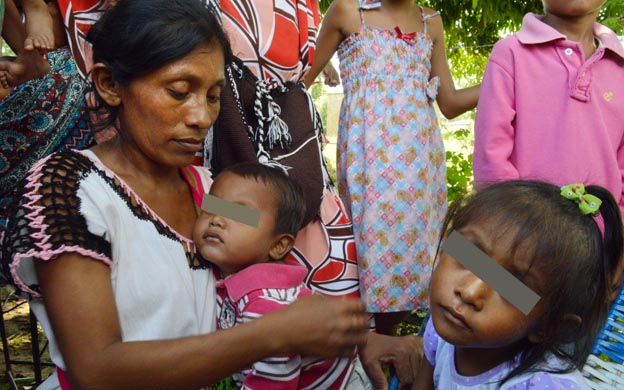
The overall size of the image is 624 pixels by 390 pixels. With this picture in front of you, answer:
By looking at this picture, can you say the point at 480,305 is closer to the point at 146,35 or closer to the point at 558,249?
the point at 558,249

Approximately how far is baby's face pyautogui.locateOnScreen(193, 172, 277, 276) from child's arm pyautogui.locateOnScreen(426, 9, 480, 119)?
144 centimetres

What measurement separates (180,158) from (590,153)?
1590mm

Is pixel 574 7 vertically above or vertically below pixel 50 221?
above

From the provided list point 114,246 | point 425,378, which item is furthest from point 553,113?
point 114,246

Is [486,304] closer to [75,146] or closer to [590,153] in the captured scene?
[590,153]

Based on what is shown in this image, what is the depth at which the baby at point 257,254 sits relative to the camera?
4.79ft

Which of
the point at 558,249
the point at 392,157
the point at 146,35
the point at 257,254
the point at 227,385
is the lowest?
the point at 227,385

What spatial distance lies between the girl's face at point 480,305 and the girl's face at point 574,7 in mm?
1326

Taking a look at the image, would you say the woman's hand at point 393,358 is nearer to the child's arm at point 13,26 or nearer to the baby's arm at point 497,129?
the baby's arm at point 497,129

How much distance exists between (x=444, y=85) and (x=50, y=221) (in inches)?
80.4

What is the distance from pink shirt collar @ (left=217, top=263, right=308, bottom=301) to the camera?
150cm

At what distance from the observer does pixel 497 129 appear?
230cm

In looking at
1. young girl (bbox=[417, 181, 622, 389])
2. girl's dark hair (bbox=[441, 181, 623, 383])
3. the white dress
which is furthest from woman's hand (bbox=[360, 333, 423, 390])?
the white dress

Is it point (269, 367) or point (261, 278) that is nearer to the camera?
point (269, 367)
